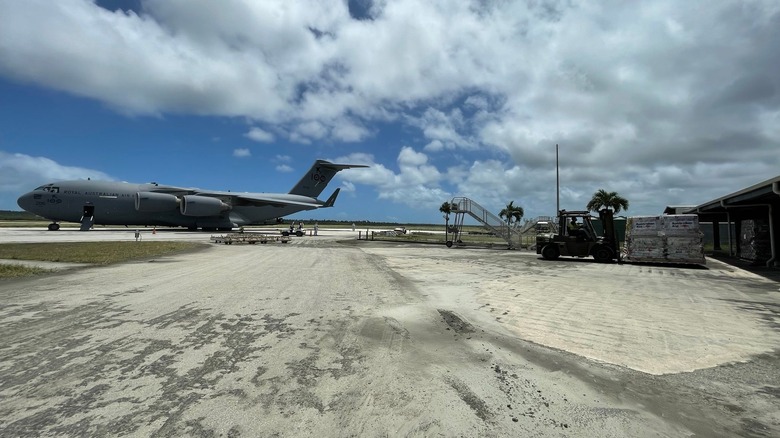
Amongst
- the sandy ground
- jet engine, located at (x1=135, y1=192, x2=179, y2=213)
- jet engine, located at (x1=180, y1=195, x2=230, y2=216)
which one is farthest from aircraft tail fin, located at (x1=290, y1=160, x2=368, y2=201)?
the sandy ground

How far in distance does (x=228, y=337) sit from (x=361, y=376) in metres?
2.51

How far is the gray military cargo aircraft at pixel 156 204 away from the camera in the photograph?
39.5 m

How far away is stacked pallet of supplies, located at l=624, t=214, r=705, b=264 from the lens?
19094 millimetres

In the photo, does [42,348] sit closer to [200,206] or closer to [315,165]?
[200,206]

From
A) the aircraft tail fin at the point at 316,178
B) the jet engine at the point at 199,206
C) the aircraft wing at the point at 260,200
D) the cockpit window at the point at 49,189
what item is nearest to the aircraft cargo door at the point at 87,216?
the cockpit window at the point at 49,189

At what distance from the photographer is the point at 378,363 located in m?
Result: 4.95

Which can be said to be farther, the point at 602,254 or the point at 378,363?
the point at 602,254

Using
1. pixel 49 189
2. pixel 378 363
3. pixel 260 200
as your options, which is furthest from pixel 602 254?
pixel 49 189

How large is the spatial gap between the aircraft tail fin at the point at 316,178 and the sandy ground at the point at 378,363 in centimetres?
4723

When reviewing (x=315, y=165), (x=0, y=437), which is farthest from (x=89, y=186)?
(x=0, y=437)

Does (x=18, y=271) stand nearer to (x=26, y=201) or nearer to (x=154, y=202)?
(x=154, y=202)

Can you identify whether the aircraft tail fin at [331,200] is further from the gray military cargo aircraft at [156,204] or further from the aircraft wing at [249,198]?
the aircraft wing at [249,198]

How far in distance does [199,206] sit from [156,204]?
4275 millimetres

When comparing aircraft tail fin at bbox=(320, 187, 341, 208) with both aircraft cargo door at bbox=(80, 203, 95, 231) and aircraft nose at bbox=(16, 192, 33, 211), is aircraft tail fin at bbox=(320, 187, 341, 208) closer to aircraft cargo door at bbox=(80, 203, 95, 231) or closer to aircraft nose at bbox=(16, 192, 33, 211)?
aircraft cargo door at bbox=(80, 203, 95, 231)
